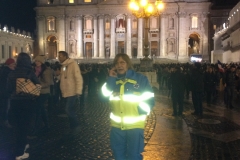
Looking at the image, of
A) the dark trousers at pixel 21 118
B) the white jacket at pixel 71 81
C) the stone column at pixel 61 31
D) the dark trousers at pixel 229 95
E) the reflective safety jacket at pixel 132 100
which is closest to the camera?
the reflective safety jacket at pixel 132 100

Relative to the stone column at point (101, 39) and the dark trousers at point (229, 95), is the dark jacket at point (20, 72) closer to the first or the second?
the dark trousers at point (229, 95)

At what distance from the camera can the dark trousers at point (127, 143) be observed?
437 cm

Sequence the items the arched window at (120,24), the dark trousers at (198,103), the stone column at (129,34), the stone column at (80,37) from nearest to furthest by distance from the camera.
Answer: the dark trousers at (198,103), the stone column at (129,34), the arched window at (120,24), the stone column at (80,37)

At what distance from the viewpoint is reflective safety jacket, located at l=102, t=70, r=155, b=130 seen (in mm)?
4367

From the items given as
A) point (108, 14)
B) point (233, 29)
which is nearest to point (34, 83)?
point (233, 29)

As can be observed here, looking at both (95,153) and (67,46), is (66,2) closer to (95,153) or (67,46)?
(67,46)

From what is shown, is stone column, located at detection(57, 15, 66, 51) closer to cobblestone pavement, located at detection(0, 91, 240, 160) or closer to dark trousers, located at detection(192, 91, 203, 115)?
cobblestone pavement, located at detection(0, 91, 240, 160)

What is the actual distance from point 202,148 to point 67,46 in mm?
59737

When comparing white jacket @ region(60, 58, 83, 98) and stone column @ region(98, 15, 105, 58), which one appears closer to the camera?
white jacket @ region(60, 58, 83, 98)

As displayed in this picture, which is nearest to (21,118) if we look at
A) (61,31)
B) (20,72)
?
(20,72)

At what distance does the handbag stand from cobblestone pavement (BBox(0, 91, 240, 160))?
1.22 m

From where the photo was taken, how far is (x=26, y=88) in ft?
20.3

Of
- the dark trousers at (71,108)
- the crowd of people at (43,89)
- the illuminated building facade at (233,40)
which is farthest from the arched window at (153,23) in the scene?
the dark trousers at (71,108)

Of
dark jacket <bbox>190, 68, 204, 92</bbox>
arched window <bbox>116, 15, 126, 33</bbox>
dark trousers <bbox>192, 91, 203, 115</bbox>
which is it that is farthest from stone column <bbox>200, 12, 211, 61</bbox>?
dark trousers <bbox>192, 91, 203, 115</bbox>
